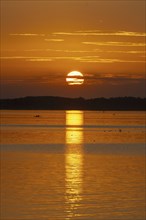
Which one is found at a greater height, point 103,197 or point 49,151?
point 49,151

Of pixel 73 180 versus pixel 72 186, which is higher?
pixel 73 180

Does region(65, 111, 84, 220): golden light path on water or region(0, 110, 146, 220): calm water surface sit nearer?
region(0, 110, 146, 220): calm water surface

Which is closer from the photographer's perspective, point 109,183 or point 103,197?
point 103,197

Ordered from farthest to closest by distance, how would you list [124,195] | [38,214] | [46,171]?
[46,171]
[124,195]
[38,214]

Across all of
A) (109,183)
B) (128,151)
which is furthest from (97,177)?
(128,151)

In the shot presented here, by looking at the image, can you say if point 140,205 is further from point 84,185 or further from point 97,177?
point 97,177

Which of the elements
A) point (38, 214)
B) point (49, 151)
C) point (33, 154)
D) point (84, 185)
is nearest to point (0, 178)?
point (84, 185)

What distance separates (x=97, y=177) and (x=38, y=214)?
6837mm

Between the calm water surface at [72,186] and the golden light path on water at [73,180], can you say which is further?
the golden light path on water at [73,180]

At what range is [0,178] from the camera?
21.0m

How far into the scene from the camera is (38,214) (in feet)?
49.3

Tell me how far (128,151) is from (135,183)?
14.2 meters

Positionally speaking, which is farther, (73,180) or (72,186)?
(73,180)

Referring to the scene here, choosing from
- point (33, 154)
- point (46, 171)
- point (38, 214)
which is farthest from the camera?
point (33, 154)
